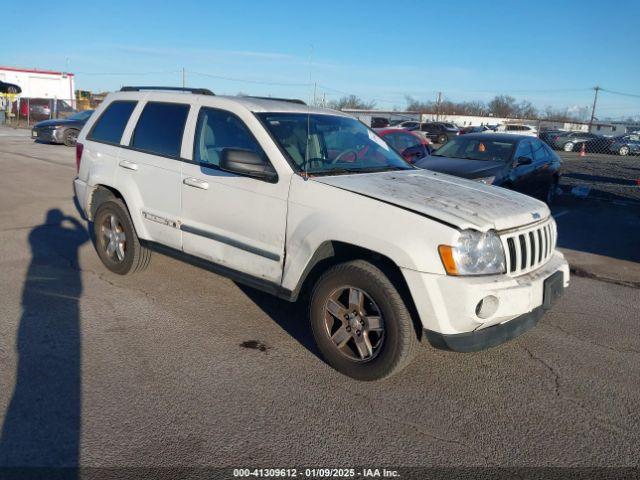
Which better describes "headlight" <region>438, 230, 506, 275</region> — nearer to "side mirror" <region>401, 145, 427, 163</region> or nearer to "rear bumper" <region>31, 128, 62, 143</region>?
"side mirror" <region>401, 145, 427, 163</region>

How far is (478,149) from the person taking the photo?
10.2 meters

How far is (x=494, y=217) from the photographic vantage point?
3541mm

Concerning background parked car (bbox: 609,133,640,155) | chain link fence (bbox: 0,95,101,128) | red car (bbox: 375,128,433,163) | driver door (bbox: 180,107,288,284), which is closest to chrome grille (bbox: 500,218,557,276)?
driver door (bbox: 180,107,288,284)

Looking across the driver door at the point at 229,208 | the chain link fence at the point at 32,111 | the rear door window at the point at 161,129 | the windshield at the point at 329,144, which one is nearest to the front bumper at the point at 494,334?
the driver door at the point at 229,208

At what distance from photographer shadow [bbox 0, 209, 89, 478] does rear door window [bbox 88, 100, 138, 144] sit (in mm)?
1424

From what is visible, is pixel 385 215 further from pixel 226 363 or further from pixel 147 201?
pixel 147 201

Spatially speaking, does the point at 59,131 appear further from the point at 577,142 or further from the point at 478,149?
the point at 577,142

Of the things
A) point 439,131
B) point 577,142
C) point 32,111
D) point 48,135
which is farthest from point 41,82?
point 577,142

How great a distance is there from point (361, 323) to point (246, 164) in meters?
1.40

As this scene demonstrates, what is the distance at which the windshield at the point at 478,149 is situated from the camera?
9.84 m

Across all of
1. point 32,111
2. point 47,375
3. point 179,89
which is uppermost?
point 32,111

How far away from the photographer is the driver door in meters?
4.05

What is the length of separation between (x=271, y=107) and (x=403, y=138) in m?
9.97

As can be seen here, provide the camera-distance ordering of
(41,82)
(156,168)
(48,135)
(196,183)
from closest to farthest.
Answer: (196,183) → (156,168) → (48,135) → (41,82)
